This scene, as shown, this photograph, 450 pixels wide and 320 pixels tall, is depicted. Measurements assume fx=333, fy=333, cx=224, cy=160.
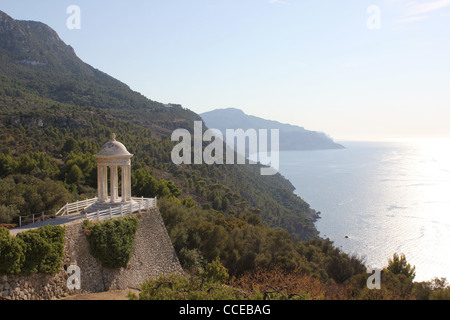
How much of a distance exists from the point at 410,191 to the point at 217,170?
67.8m

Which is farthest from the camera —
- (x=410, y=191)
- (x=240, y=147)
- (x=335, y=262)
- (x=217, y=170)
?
(x=240, y=147)

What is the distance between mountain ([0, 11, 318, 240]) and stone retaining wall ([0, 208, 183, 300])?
4459 mm

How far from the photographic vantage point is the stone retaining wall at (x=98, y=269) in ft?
33.8

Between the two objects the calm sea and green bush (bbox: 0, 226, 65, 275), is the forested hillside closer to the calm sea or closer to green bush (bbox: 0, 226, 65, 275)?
green bush (bbox: 0, 226, 65, 275)

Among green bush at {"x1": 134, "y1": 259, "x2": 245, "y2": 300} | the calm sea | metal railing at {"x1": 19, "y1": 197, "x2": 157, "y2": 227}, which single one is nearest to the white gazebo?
metal railing at {"x1": 19, "y1": 197, "x2": 157, "y2": 227}

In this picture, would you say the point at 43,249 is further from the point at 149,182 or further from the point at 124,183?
the point at 149,182

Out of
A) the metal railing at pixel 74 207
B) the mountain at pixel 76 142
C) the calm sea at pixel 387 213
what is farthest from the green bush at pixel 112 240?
the calm sea at pixel 387 213

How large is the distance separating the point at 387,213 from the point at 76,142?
229 feet

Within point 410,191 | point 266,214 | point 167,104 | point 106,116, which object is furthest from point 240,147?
point 106,116

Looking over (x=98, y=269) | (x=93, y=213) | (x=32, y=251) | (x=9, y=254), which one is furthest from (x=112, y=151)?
(x=9, y=254)

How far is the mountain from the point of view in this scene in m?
27.3

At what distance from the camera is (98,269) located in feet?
42.6
